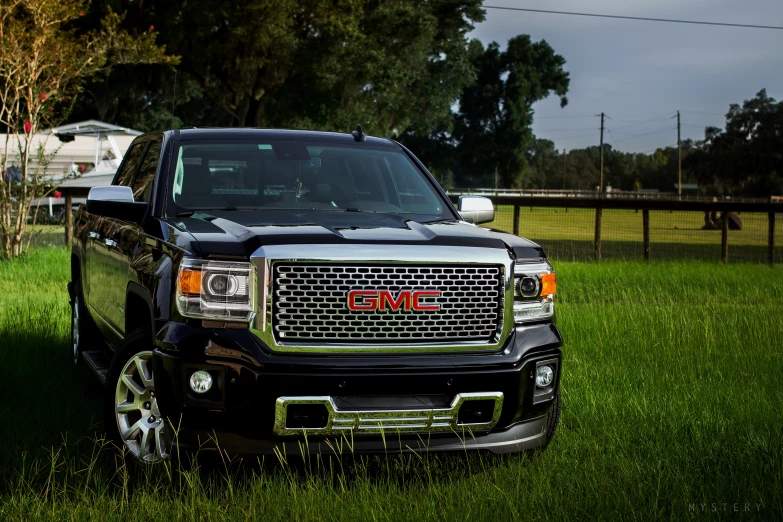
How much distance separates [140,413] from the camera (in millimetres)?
4707

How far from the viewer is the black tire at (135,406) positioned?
446cm

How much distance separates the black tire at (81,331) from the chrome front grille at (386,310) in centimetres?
326

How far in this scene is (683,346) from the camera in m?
8.38

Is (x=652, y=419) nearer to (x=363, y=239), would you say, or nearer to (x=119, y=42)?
(x=363, y=239)

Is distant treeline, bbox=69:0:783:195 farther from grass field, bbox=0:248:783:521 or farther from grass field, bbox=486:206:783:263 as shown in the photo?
grass field, bbox=0:248:783:521

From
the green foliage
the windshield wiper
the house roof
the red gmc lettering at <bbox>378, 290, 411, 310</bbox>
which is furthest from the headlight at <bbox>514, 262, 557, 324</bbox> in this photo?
the green foliage

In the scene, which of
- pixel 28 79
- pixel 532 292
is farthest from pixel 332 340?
pixel 28 79

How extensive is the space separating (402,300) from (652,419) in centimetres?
218

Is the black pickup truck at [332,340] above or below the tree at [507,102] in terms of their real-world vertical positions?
below

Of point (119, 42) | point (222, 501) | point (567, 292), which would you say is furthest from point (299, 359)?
point (119, 42)

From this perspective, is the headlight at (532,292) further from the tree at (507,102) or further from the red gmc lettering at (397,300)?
the tree at (507,102)

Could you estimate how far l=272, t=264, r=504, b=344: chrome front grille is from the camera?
161 inches

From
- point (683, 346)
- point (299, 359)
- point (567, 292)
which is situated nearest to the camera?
point (299, 359)

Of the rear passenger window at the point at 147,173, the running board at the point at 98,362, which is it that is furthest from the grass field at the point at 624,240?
the rear passenger window at the point at 147,173
